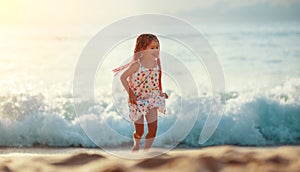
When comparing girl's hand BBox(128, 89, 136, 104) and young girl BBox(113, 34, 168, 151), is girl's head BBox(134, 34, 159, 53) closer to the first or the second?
young girl BBox(113, 34, 168, 151)

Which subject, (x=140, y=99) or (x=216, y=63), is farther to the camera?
(x=216, y=63)

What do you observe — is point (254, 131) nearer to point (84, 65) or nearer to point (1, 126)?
point (84, 65)

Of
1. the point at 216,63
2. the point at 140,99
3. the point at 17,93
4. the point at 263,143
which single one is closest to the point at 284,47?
the point at 216,63

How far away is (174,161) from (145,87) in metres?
0.41

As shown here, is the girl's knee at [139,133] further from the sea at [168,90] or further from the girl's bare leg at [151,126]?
the sea at [168,90]

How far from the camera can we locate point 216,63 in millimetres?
2869

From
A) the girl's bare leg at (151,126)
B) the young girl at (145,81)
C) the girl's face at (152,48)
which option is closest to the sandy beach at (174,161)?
the girl's bare leg at (151,126)

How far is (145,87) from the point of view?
7.10 ft

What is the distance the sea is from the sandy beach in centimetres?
29

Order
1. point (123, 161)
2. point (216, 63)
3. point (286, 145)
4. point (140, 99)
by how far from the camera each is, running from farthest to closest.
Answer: point (216, 63), point (286, 145), point (123, 161), point (140, 99)

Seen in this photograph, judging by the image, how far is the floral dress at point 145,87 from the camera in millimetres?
2156

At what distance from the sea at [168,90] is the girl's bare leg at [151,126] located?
1.05 feet

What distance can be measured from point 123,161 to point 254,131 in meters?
0.93

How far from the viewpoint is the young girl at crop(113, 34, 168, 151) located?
2152mm
